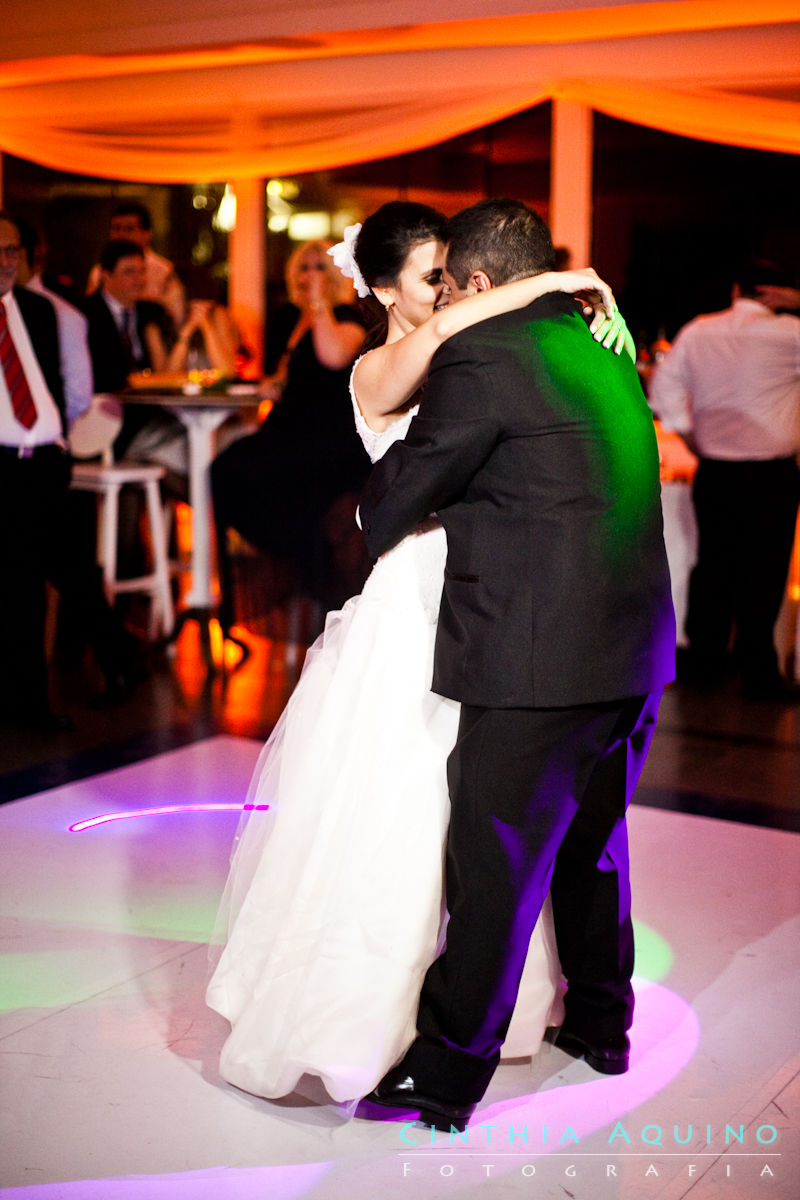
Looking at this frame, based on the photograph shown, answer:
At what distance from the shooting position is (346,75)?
340 inches

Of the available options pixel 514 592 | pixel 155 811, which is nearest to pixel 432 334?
pixel 514 592

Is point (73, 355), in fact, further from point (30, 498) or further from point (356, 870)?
point (356, 870)

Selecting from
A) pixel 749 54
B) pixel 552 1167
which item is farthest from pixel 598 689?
pixel 749 54

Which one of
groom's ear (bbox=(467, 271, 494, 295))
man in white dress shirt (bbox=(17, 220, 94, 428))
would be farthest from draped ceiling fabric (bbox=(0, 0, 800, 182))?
groom's ear (bbox=(467, 271, 494, 295))

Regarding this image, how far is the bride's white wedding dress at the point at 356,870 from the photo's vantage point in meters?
2.10

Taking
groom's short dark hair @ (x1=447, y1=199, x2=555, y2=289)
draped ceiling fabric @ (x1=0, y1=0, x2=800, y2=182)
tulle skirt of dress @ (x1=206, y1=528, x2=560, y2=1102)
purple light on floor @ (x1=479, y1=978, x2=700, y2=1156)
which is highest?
draped ceiling fabric @ (x1=0, y1=0, x2=800, y2=182)

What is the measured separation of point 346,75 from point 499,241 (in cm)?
729

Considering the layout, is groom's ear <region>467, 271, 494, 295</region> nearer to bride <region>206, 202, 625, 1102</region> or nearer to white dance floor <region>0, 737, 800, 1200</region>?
bride <region>206, 202, 625, 1102</region>

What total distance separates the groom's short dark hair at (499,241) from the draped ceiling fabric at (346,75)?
4315 millimetres

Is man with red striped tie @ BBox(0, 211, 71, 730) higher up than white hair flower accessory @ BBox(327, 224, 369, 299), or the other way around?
white hair flower accessory @ BBox(327, 224, 369, 299)

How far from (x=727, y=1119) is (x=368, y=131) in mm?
7317

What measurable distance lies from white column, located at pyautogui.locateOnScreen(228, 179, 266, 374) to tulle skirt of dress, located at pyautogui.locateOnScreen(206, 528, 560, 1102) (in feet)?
24.2

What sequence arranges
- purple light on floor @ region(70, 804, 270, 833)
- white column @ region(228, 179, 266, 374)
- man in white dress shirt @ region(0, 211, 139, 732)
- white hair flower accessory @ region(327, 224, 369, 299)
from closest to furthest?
white hair flower accessory @ region(327, 224, 369, 299)
purple light on floor @ region(70, 804, 270, 833)
man in white dress shirt @ region(0, 211, 139, 732)
white column @ region(228, 179, 266, 374)

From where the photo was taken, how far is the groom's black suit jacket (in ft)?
6.25
